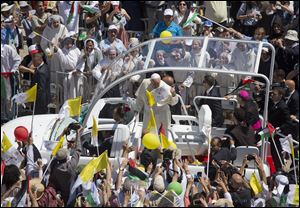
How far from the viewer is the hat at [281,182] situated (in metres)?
17.9

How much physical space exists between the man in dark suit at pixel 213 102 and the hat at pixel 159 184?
377cm

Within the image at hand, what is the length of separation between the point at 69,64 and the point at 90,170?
6.60m

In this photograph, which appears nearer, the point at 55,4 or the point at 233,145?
the point at 233,145

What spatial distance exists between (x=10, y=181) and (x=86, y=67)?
680 cm

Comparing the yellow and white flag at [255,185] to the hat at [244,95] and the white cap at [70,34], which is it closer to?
the hat at [244,95]

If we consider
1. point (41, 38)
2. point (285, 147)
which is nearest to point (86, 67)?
point (41, 38)

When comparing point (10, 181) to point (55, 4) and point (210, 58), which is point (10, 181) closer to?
point (210, 58)

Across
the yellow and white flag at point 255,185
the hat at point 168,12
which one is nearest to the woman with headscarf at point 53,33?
the hat at point 168,12

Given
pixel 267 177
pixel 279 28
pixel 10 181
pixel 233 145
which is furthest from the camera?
pixel 279 28

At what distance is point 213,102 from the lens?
22.3 m

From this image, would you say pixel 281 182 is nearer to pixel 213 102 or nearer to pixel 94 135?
pixel 94 135

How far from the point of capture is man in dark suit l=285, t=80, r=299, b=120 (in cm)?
2238

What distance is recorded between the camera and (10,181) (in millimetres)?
17578

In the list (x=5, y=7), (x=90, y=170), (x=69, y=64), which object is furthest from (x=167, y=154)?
(x=5, y=7)
